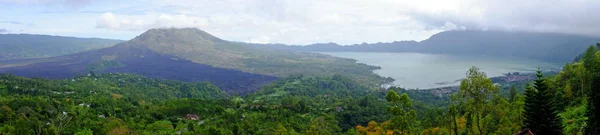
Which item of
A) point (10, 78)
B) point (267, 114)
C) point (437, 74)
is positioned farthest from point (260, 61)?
point (267, 114)

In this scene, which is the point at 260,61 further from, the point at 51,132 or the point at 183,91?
the point at 51,132

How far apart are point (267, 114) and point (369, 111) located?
1200cm

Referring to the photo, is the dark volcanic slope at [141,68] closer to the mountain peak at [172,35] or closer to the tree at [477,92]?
the mountain peak at [172,35]

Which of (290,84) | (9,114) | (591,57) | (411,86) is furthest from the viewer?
(411,86)

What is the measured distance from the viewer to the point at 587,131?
1464 centimetres

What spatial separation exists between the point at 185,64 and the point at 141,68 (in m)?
15.6

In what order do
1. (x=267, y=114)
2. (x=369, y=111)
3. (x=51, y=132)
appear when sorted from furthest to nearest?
(x=369, y=111) < (x=267, y=114) < (x=51, y=132)

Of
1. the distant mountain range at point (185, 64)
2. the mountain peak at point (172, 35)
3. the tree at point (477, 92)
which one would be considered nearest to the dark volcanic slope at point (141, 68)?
the distant mountain range at point (185, 64)

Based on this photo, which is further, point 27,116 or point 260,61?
point 260,61

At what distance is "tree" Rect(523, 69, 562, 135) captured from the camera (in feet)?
48.5

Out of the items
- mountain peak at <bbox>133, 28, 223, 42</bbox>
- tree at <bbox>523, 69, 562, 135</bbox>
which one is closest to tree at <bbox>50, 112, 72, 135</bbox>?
tree at <bbox>523, 69, 562, 135</bbox>

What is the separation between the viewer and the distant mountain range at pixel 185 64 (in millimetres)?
109500

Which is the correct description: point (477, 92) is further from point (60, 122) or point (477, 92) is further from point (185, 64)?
point (185, 64)

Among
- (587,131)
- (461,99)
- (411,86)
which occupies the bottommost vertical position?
(411,86)
